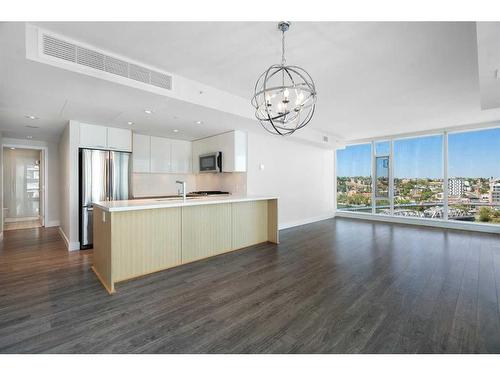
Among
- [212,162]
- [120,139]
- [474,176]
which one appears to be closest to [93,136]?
[120,139]

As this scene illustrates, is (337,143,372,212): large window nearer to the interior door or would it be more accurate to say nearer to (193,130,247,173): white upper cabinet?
(193,130,247,173): white upper cabinet

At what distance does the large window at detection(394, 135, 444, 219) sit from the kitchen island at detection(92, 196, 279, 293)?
16.8 ft

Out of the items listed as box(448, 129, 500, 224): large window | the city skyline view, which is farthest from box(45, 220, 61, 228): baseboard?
box(448, 129, 500, 224): large window

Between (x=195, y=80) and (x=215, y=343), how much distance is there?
3053 millimetres

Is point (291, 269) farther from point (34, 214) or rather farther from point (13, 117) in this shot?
point (34, 214)

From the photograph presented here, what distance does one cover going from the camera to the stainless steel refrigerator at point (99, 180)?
4301 mm

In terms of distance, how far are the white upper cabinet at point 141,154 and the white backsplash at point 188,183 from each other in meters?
0.32

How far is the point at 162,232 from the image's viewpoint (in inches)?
127

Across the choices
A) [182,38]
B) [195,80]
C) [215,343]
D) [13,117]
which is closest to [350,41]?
[182,38]

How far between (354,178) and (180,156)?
18.7ft

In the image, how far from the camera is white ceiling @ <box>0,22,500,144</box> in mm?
2172

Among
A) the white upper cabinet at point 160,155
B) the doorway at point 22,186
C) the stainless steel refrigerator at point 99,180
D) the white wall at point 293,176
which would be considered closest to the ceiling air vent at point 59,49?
the stainless steel refrigerator at point 99,180

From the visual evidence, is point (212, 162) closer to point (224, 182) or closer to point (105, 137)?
point (224, 182)

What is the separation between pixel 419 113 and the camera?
487 cm
